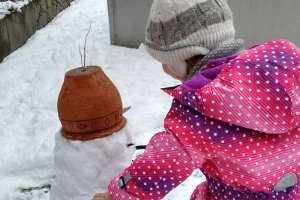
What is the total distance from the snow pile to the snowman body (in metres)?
4.30

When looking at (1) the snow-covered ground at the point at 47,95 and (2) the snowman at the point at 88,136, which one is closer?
(2) the snowman at the point at 88,136

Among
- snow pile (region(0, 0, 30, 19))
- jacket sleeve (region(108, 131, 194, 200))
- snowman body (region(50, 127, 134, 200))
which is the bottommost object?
A: snowman body (region(50, 127, 134, 200))

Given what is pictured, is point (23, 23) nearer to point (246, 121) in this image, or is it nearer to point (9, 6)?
point (9, 6)

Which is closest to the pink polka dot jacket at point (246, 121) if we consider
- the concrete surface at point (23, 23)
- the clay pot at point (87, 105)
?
the clay pot at point (87, 105)

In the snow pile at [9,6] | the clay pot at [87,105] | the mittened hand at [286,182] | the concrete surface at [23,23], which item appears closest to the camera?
the mittened hand at [286,182]

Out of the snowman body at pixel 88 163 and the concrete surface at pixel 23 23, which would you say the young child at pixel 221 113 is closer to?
the snowman body at pixel 88 163

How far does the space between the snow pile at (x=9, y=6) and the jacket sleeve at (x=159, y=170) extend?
517cm

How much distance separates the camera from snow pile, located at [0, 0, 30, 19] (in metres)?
5.78

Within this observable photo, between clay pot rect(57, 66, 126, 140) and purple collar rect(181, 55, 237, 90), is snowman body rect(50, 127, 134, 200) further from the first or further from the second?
purple collar rect(181, 55, 237, 90)

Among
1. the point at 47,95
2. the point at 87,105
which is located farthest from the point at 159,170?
the point at 47,95

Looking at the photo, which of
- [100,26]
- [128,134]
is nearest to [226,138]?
[128,134]

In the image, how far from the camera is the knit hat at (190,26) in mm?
1206

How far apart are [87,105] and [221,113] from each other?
1.17m

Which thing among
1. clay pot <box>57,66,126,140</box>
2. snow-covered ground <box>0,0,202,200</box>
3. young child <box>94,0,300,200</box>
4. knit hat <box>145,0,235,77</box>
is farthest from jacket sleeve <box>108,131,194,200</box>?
snow-covered ground <box>0,0,202,200</box>
